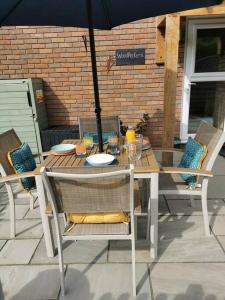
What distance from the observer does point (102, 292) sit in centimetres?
167

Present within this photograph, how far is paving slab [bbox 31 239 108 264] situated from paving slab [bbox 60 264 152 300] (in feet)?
0.24

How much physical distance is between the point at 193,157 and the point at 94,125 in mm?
1297

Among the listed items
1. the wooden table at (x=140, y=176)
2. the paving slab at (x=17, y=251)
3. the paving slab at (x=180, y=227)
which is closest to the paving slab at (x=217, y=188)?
the paving slab at (x=180, y=227)

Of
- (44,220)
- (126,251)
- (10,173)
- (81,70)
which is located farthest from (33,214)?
(81,70)

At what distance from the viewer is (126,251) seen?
203 cm

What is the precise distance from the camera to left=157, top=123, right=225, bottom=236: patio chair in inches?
77.5

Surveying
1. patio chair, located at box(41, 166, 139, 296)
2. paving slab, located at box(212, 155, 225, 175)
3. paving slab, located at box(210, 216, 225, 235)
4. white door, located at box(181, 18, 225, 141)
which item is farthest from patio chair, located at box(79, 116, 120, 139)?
white door, located at box(181, 18, 225, 141)

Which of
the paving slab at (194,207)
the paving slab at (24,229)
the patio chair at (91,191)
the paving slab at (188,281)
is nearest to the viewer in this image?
the patio chair at (91,191)

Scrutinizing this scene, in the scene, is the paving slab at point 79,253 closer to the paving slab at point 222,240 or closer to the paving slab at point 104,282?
the paving slab at point 104,282

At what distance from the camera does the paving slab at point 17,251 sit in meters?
1.98

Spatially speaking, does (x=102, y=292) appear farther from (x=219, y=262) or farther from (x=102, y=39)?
(x=102, y=39)

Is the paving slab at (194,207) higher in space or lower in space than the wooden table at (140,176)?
lower

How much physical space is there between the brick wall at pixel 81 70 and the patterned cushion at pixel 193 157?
211 centimetres

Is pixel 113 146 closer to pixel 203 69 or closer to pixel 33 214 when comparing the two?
pixel 33 214
